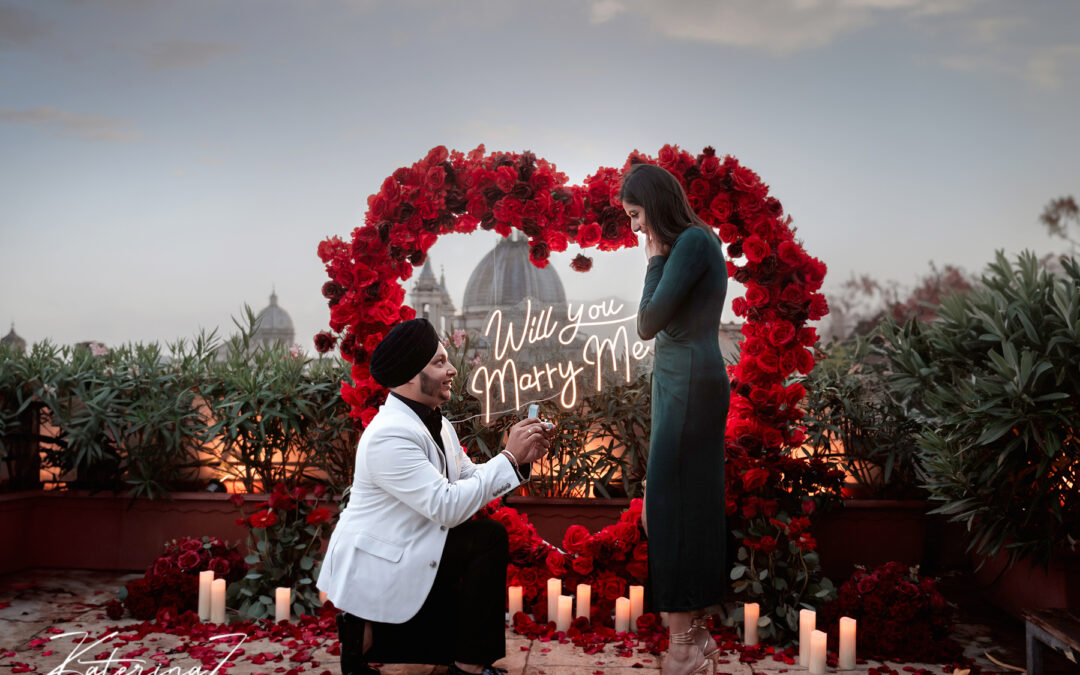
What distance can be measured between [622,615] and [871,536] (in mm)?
1743

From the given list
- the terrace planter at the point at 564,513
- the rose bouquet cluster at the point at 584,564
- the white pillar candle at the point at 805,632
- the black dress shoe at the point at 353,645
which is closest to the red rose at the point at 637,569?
the rose bouquet cluster at the point at 584,564

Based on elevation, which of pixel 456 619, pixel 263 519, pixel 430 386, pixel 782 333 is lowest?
pixel 456 619

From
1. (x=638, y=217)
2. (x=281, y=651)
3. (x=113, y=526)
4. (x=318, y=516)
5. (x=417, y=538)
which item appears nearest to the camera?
(x=417, y=538)

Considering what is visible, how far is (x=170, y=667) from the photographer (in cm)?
317

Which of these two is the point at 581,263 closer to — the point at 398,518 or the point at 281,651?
the point at 398,518

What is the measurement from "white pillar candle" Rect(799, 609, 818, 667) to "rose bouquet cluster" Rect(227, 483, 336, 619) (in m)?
2.32

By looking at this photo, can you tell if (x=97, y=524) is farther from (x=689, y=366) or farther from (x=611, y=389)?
(x=689, y=366)

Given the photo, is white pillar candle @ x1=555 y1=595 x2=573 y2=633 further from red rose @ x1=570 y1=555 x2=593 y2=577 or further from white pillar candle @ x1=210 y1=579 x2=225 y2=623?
white pillar candle @ x1=210 y1=579 x2=225 y2=623

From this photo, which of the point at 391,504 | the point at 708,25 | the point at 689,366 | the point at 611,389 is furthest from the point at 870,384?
the point at 708,25

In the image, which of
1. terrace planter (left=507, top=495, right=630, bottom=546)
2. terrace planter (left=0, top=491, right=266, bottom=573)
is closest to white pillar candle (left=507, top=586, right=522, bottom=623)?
terrace planter (left=507, top=495, right=630, bottom=546)

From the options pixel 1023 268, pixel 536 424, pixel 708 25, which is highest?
pixel 708 25

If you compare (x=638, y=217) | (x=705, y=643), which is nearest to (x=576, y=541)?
(x=705, y=643)

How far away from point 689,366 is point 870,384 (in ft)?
8.03

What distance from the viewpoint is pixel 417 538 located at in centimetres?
271
